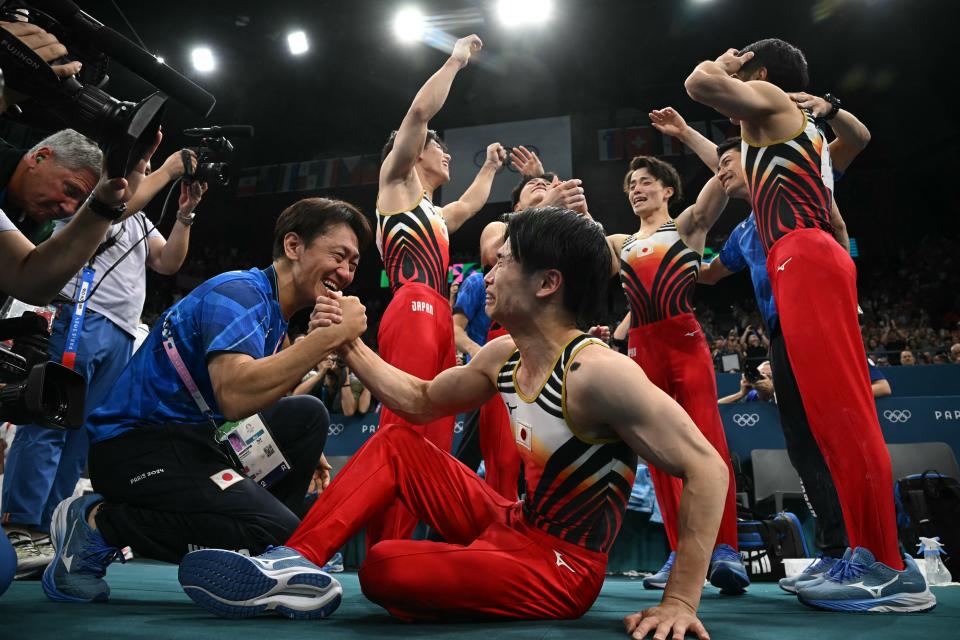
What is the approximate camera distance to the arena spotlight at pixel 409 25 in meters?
10.2

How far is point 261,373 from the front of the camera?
1939 mm

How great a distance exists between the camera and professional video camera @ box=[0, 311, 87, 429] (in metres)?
1.76

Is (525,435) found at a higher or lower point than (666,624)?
higher

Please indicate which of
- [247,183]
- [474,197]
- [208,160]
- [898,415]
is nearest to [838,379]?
[474,197]

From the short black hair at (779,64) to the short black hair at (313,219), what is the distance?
1.64 meters

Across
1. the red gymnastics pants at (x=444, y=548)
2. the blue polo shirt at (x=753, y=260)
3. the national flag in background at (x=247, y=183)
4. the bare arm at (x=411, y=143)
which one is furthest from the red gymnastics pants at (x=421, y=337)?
the national flag in background at (x=247, y=183)

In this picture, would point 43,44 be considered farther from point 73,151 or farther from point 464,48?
point 464,48

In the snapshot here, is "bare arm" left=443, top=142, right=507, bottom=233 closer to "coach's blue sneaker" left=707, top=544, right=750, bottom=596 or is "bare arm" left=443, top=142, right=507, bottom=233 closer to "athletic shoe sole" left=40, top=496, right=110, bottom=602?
"coach's blue sneaker" left=707, top=544, right=750, bottom=596

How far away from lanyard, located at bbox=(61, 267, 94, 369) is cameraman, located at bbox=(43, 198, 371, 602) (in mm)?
1296

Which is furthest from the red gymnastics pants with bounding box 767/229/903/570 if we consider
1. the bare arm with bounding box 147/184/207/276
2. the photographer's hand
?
the bare arm with bounding box 147/184/207/276

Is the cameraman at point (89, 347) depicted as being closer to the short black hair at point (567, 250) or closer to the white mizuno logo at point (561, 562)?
the short black hair at point (567, 250)

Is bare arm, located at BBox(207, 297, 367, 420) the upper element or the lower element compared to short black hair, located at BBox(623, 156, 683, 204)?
lower

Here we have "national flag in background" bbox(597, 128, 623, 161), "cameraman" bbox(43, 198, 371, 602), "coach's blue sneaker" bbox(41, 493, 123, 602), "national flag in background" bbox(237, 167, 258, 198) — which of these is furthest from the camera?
"national flag in background" bbox(237, 167, 258, 198)

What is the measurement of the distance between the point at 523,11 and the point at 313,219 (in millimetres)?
8975
